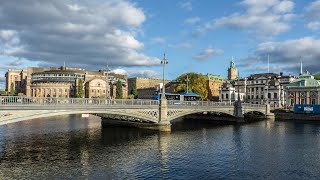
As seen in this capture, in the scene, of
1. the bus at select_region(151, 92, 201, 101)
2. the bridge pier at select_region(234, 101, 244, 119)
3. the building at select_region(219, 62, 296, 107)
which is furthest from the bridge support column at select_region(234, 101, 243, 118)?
the building at select_region(219, 62, 296, 107)

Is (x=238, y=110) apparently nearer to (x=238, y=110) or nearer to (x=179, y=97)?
(x=238, y=110)

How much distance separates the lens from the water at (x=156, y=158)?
1222 inches

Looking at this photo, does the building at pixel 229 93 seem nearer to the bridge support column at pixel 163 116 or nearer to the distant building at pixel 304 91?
the distant building at pixel 304 91

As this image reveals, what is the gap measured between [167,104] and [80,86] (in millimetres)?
125655

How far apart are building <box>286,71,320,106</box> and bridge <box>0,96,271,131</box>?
2750 inches

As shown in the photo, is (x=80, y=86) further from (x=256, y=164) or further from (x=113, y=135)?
(x=256, y=164)

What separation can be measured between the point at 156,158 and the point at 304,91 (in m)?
122

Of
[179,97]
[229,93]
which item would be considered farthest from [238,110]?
[229,93]

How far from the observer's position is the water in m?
31.0

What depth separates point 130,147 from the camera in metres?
46.3

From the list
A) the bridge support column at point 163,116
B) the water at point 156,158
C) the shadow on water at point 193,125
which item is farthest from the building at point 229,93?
the water at point 156,158

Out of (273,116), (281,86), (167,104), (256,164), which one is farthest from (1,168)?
(281,86)

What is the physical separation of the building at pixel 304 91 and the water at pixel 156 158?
9506cm

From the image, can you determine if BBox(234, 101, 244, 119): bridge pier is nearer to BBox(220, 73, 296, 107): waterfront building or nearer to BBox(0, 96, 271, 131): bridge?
BBox(0, 96, 271, 131): bridge
